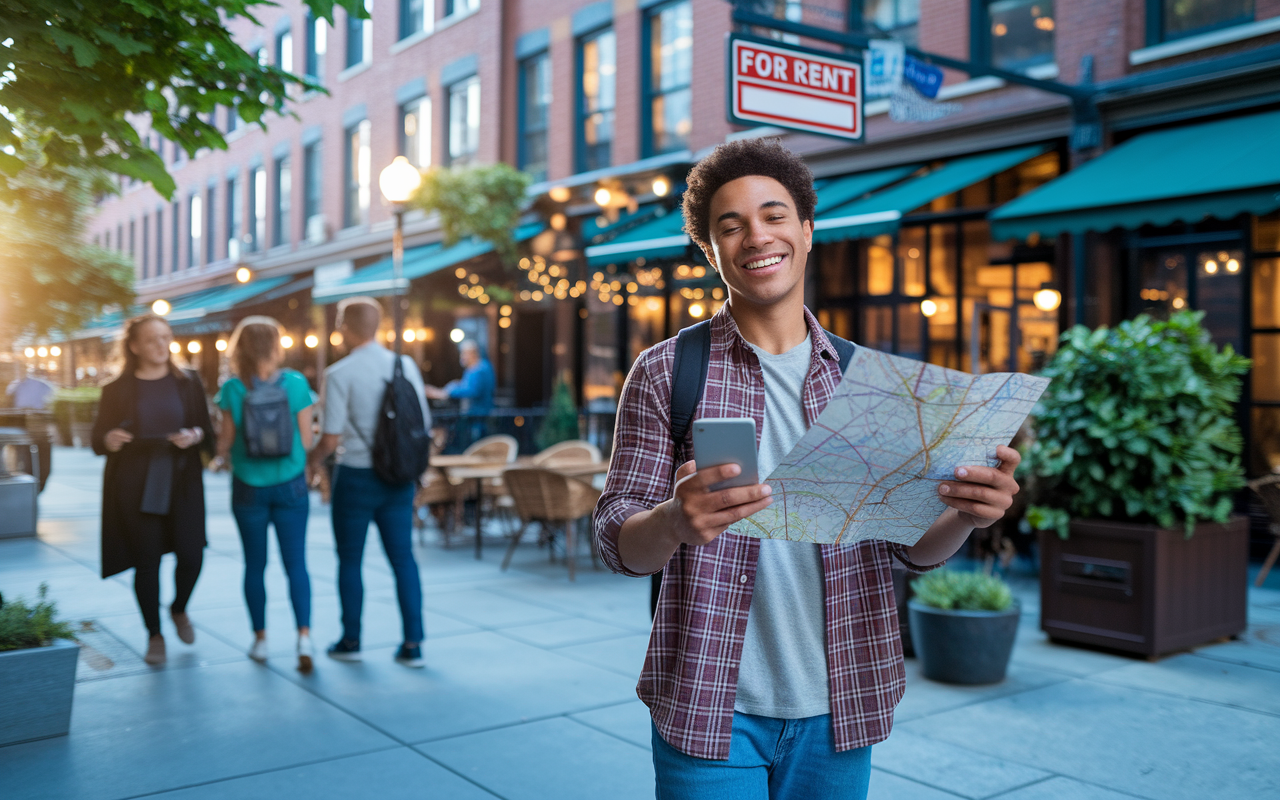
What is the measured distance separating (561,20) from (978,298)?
8.99 metres

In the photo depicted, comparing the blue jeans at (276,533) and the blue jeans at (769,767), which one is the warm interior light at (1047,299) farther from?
the blue jeans at (769,767)


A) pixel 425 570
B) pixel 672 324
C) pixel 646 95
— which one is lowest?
pixel 425 570

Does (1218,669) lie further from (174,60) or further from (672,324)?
(672,324)

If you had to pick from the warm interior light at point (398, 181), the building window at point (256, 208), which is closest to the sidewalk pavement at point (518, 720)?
the warm interior light at point (398, 181)

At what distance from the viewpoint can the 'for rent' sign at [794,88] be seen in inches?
264

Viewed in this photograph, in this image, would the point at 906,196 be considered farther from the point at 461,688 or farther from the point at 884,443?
the point at 884,443

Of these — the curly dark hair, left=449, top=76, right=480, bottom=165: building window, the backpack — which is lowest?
the backpack

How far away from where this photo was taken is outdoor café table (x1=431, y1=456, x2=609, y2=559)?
369 inches

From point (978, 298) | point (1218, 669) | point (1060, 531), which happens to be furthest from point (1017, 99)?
point (1218, 669)

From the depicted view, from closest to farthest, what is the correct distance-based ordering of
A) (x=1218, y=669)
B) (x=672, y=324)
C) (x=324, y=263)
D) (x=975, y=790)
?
(x=975, y=790), (x=1218, y=669), (x=672, y=324), (x=324, y=263)

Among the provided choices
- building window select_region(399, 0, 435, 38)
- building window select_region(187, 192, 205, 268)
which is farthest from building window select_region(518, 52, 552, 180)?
building window select_region(187, 192, 205, 268)

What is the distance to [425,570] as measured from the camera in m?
9.17

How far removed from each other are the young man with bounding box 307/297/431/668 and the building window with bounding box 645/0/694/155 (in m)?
9.83

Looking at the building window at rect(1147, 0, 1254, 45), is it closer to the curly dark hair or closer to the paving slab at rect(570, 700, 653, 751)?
the paving slab at rect(570, 700, 653, 751)
